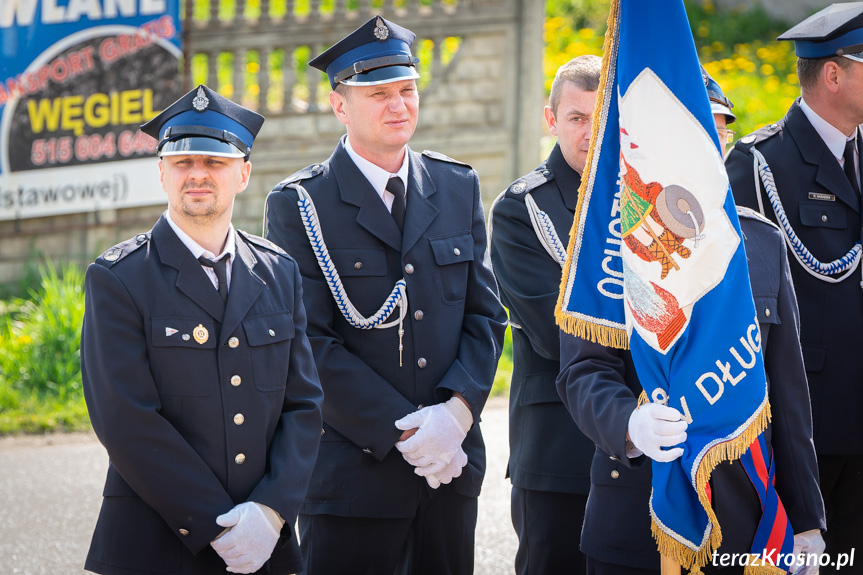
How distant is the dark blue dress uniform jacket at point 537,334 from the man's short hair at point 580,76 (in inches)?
9.1

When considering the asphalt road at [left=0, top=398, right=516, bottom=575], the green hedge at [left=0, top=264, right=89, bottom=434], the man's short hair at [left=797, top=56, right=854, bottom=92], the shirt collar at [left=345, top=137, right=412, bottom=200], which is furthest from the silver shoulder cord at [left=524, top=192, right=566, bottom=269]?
the green hedge at [left=0, top=264, right=89, bottom=434]

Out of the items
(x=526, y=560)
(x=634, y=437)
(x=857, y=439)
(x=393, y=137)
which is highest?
(x=393, y=137)

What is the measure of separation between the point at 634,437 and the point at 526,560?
1.15 metres

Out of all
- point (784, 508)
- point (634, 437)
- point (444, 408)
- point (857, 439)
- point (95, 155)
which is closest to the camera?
point (634, 437)

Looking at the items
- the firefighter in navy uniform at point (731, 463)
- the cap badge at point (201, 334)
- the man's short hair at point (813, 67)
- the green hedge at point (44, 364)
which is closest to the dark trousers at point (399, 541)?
the firefighter in navy uniform at point (731, 463)

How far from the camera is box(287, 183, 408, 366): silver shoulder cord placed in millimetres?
3553

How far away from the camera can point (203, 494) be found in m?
2.97

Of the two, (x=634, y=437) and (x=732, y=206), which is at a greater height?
(x=732, y=206)

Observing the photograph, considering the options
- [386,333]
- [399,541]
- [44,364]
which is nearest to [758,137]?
[386,333]

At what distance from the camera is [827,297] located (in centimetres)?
389

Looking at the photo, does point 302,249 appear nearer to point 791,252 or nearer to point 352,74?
point 352,74

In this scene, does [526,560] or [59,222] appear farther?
[59,222]

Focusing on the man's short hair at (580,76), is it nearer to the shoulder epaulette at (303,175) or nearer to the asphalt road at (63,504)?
the shoulder epaulette at (303,175)

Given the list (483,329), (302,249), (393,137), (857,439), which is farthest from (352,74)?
(857,439)
